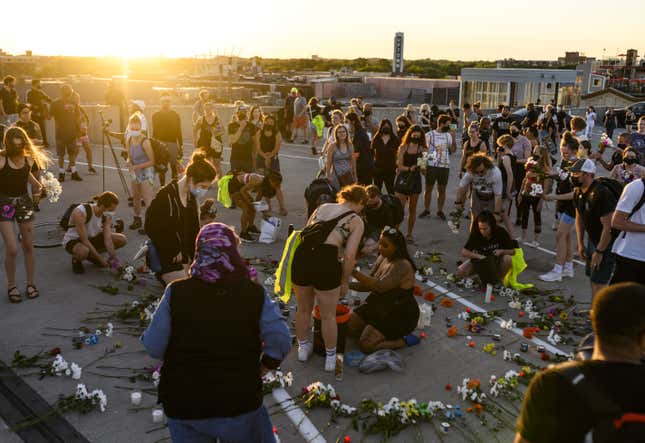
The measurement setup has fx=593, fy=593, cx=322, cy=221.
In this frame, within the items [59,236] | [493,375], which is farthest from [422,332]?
[59,236]

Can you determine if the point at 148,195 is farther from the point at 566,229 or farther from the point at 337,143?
the point at 566,229

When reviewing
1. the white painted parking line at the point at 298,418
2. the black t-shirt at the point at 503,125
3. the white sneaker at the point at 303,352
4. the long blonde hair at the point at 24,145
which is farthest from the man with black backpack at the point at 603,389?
the black t-shirt at the point at 503,125

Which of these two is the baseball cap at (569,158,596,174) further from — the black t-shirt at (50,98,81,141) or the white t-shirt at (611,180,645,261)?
the black t-shirt at (50,98,81,141)

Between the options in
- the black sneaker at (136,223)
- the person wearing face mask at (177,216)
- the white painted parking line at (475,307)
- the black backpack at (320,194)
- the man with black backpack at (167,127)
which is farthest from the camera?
the man with black backpack at (167,127)

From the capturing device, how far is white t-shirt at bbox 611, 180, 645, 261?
511 centimetres

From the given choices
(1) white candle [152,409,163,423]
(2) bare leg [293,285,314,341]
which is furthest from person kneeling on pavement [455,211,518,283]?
(1) white candle [152,409,163,423]

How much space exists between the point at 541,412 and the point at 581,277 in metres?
6.34

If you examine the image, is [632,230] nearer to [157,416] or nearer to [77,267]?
[157,416]

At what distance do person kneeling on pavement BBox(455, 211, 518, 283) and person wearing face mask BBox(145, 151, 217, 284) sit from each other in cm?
368

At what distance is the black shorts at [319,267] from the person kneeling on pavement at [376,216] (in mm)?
2781

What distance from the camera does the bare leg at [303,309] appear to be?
539 cm

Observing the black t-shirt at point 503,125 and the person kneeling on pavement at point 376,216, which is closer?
the person kneeling on pavement at point 376,216

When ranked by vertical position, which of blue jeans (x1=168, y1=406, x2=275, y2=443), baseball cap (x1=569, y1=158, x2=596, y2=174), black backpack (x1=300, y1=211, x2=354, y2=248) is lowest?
blue jeans (x1=168, y1=406, x2=275, y2=443)

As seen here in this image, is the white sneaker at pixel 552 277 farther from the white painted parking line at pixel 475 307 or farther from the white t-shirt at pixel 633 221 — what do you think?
the white t-shirt at pixel 633 221
